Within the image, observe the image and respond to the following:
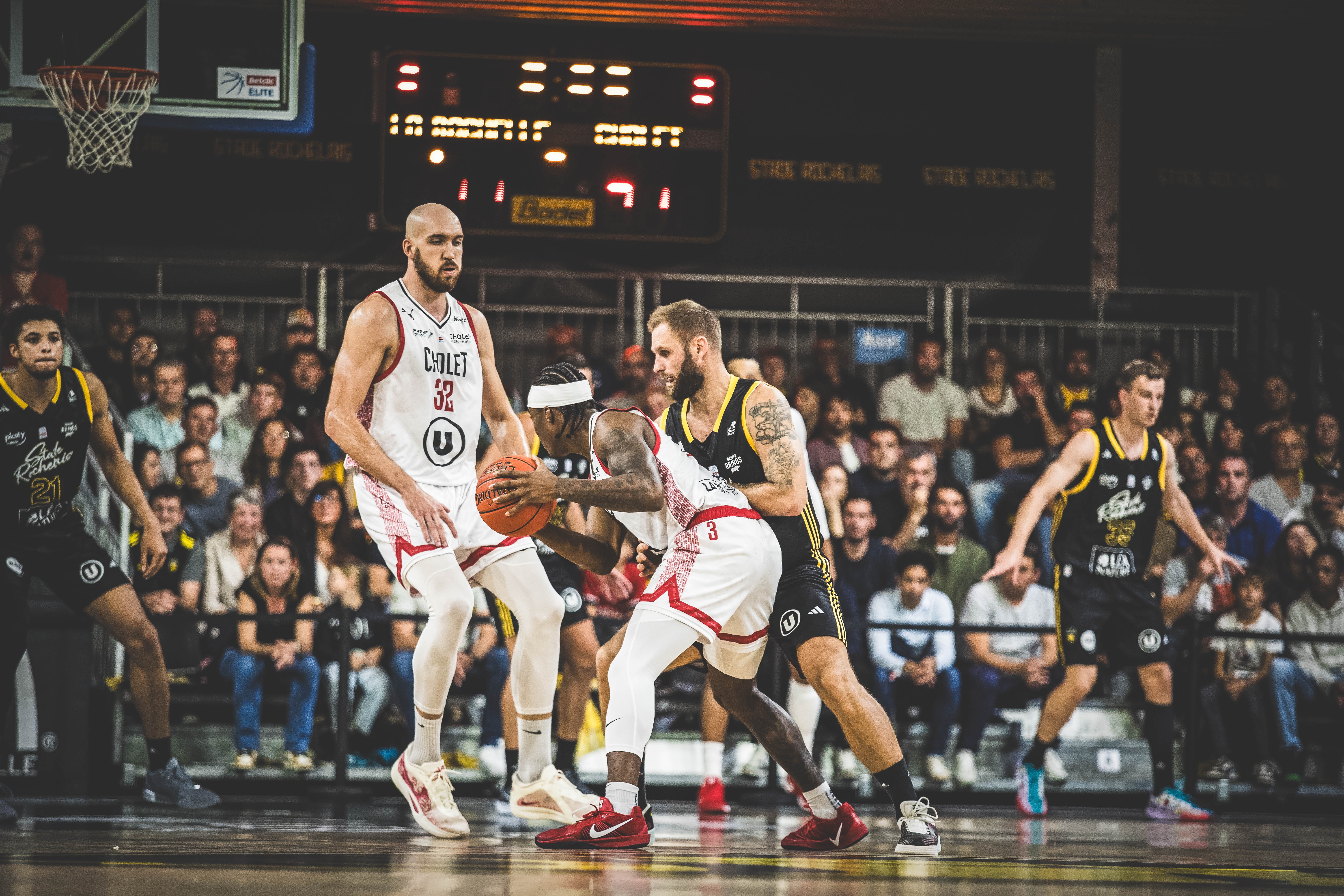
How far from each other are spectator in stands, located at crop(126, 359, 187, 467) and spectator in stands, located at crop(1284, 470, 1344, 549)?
7713mm

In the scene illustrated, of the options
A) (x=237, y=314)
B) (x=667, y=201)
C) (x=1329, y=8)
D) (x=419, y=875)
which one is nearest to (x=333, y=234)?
(x=237, y=314)

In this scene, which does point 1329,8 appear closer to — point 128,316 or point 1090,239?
point 1090,239

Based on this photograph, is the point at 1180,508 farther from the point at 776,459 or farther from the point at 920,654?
the point at 776,459

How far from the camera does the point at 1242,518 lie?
10.2 meters

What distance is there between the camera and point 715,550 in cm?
523

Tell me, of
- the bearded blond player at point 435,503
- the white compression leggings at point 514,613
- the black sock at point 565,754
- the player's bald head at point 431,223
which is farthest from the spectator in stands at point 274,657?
the player's bald head at point 431,223

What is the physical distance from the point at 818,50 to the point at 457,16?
3597mm

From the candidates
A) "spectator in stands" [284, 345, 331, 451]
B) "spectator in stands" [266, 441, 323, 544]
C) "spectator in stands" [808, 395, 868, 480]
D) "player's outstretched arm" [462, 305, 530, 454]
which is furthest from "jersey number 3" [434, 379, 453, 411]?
"spectator in stands" [808, 395, 868, 480]

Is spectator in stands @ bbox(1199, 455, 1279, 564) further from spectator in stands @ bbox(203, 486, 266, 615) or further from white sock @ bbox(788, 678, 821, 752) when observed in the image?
spectator in stands @ bbox(203, 486, 266, 615)

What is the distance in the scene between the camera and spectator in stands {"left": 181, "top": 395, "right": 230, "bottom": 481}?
9.87 metres

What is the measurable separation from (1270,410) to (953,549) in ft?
12.1

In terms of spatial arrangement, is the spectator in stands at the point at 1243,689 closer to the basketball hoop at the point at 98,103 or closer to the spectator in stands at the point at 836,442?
the spectator in stands at the point at 836,442

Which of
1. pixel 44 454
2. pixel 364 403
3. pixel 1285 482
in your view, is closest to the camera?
pixel 364 403

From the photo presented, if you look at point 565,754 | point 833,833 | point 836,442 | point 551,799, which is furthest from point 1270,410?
point 551,799
